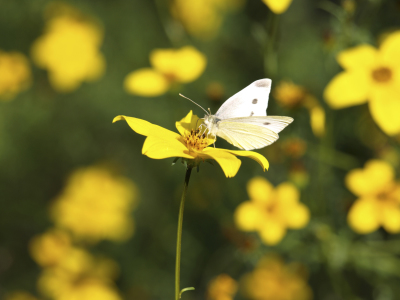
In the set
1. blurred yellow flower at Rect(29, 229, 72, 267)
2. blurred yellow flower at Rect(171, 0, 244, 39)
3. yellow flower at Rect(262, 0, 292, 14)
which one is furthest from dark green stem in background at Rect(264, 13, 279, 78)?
blurred yellow flower at Rect(171, 0, 244, 39)

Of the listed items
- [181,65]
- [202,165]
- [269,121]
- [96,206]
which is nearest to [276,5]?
[269,121]

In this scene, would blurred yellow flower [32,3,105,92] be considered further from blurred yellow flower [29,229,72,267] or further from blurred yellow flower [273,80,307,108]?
blurred yellow flower [273,80,307,108]

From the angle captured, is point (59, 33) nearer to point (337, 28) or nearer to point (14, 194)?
point (14, 194)

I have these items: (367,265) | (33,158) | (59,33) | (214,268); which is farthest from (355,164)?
(59,33)

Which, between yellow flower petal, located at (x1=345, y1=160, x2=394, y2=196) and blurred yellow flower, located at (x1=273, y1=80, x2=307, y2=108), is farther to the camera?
blurred yellow flower, located at (x1=273, y1=80, x2=307, y2=108)

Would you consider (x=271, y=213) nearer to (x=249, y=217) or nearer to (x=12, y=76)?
(x=249, y=217)
